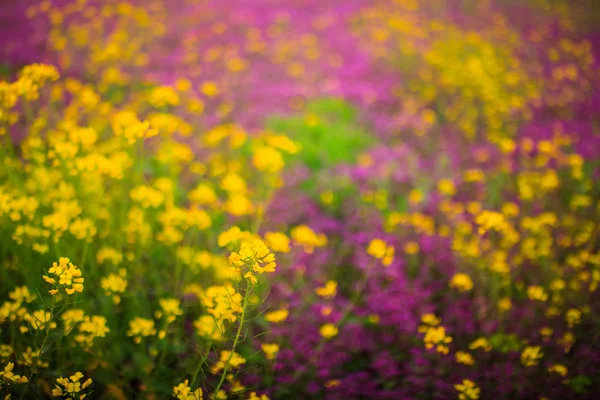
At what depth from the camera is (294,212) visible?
163 inches

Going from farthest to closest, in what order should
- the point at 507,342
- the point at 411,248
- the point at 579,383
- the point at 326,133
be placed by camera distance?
the point at 326,133, the point at 411,248, the point at 507,342, the point at 579,383

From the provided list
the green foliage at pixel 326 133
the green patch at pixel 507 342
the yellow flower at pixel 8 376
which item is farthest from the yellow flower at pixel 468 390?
the green foliage at pixel 326 133

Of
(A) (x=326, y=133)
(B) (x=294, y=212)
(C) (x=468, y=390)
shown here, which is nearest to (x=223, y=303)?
(C) (x=468, y=390)

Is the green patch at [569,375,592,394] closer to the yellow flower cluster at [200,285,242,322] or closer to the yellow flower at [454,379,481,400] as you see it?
the yellow flower at [454,379,481,400]

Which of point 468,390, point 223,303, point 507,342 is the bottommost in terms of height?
point 507,342

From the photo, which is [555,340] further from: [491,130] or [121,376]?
[491,130]

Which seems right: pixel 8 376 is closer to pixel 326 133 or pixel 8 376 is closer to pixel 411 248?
pixel 411 248

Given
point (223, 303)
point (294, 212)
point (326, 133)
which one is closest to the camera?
point (223, 303)

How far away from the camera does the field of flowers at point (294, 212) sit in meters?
2.40

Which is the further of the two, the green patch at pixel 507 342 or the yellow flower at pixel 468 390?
the green patch at pixel 507 342

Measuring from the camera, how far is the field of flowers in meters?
2.40

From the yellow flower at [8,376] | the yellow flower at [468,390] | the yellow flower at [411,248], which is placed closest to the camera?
the yellow flower at [8,376]

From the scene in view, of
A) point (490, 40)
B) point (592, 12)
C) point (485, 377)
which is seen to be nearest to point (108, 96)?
point (485, 377)

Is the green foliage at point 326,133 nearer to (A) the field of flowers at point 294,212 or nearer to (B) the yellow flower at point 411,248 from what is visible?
(A) the field of flowers at point 294,212
